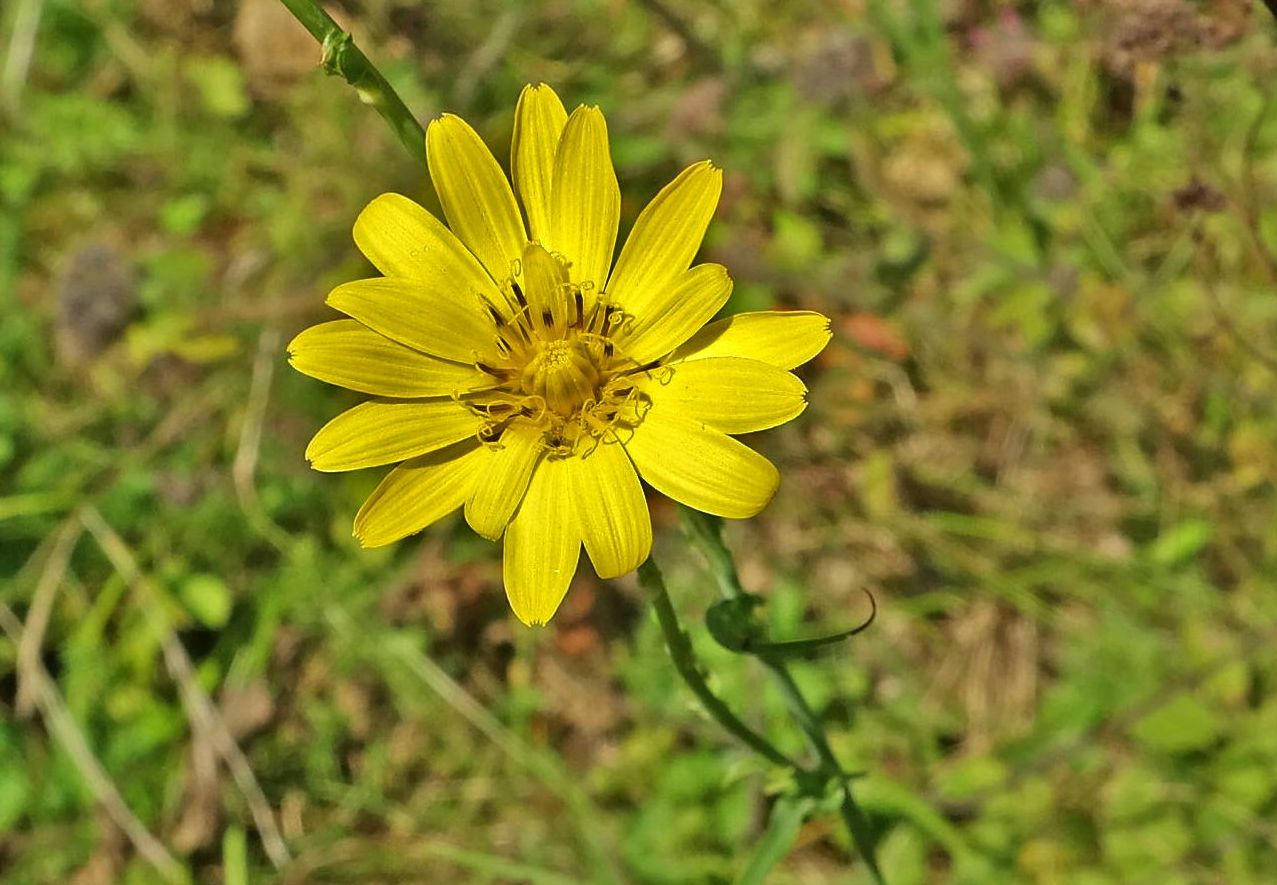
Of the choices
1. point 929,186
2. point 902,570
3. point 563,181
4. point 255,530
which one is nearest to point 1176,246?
point 929,186

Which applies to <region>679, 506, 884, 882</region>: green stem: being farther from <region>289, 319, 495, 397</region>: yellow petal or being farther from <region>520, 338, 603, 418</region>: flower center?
<region>289, 319, 495, 397</region>: yellow petal

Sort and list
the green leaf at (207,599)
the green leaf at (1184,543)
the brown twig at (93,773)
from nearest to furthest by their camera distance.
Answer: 1. the green leaf at (1184,543)
2. the brown twig at (93,773)
3. the green leaf at (207,599)

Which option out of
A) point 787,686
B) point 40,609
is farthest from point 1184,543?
point 40,609

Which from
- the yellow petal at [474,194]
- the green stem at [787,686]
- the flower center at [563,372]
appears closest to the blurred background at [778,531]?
the green stem at [787,686]

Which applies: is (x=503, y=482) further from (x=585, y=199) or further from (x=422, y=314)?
(x=585, y=199)

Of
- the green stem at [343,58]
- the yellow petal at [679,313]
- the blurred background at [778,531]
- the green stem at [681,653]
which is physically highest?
the green stem at [343,58]

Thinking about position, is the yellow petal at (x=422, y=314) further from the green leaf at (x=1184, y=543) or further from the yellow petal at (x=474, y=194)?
the green leaf at (x=1184, y=543)
